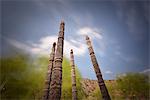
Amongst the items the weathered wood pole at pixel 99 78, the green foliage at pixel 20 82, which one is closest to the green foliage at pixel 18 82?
the green foliage at pixel 20 82

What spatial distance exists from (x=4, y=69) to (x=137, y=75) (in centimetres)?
2807

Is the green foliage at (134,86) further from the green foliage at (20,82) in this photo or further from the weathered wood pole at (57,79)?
the weathered wood pole at (57,79)

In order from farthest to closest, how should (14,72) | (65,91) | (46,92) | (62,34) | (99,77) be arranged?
(14,72), (65,91), (46,92), (99,77), (62,34)

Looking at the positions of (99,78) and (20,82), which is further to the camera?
(20,82)

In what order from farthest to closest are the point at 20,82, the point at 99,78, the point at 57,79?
the point at 20,82 → the point at 99,78 → the point at 57,79

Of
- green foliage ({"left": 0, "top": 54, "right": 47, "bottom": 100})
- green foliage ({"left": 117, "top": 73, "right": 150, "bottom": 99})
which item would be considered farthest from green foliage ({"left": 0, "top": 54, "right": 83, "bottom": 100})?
green foliage ({"left": 117, "top": 73, "right": 150, "bottom": 99})

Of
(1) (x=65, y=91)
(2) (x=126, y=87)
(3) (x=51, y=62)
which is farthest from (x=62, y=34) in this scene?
(2) (x=126, y=87)

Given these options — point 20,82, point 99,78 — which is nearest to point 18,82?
point 20,82

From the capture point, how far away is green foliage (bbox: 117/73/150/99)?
120 feet

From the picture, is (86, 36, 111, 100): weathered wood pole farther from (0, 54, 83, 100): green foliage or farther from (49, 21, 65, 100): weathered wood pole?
(0, 54, 83, 100): green foliage

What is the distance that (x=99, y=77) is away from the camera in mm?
7281

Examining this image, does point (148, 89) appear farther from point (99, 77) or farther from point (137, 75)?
point (99, 77)

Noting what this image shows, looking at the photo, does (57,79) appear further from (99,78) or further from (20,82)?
(20,82)

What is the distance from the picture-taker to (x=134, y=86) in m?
36.6
